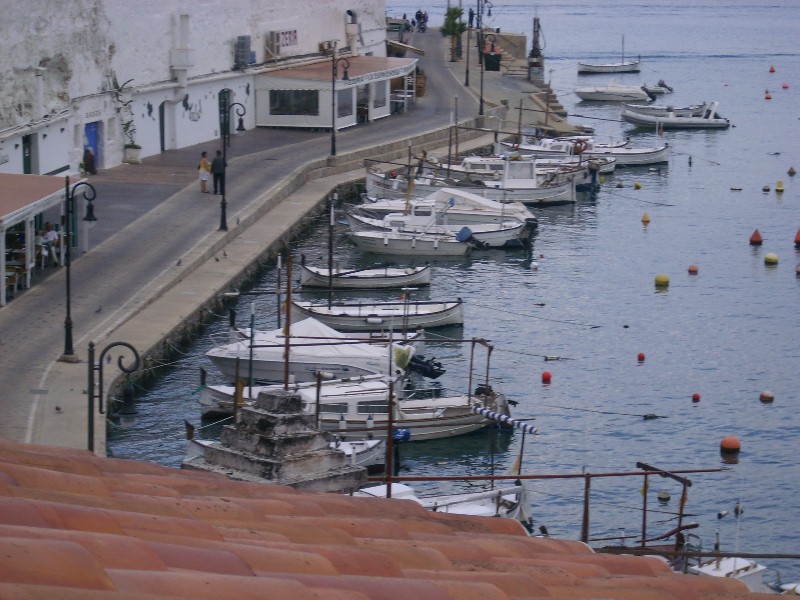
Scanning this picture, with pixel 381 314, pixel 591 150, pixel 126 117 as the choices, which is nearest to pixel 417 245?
pixel 381 314

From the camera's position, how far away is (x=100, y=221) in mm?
42281

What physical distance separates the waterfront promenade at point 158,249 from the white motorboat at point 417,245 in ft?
9.31

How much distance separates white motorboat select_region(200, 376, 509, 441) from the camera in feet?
98.2

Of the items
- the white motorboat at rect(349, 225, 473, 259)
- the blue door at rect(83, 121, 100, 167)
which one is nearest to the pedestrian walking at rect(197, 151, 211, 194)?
the blue door at rect(83, 121, 100, 167)

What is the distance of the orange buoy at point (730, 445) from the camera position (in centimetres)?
3011

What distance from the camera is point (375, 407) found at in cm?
3059

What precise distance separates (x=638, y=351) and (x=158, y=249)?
1384cm

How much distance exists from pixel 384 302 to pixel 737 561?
18.7m

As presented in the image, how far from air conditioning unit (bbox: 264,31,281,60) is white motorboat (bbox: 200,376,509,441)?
3548 centimetres

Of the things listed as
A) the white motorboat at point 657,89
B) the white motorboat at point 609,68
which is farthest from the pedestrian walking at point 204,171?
the white motorboat at point 609,68

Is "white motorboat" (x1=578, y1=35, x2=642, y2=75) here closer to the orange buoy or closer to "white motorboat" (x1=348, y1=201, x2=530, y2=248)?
"white motorboat" (x1=348, y1=201, x2=530, y2=248)

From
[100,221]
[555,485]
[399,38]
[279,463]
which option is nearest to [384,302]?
[100,221]

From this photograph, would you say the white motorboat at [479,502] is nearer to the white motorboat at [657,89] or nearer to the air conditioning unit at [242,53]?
the air conditioning unit at [242,53]

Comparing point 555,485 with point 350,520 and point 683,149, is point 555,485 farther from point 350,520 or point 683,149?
point 683,149
